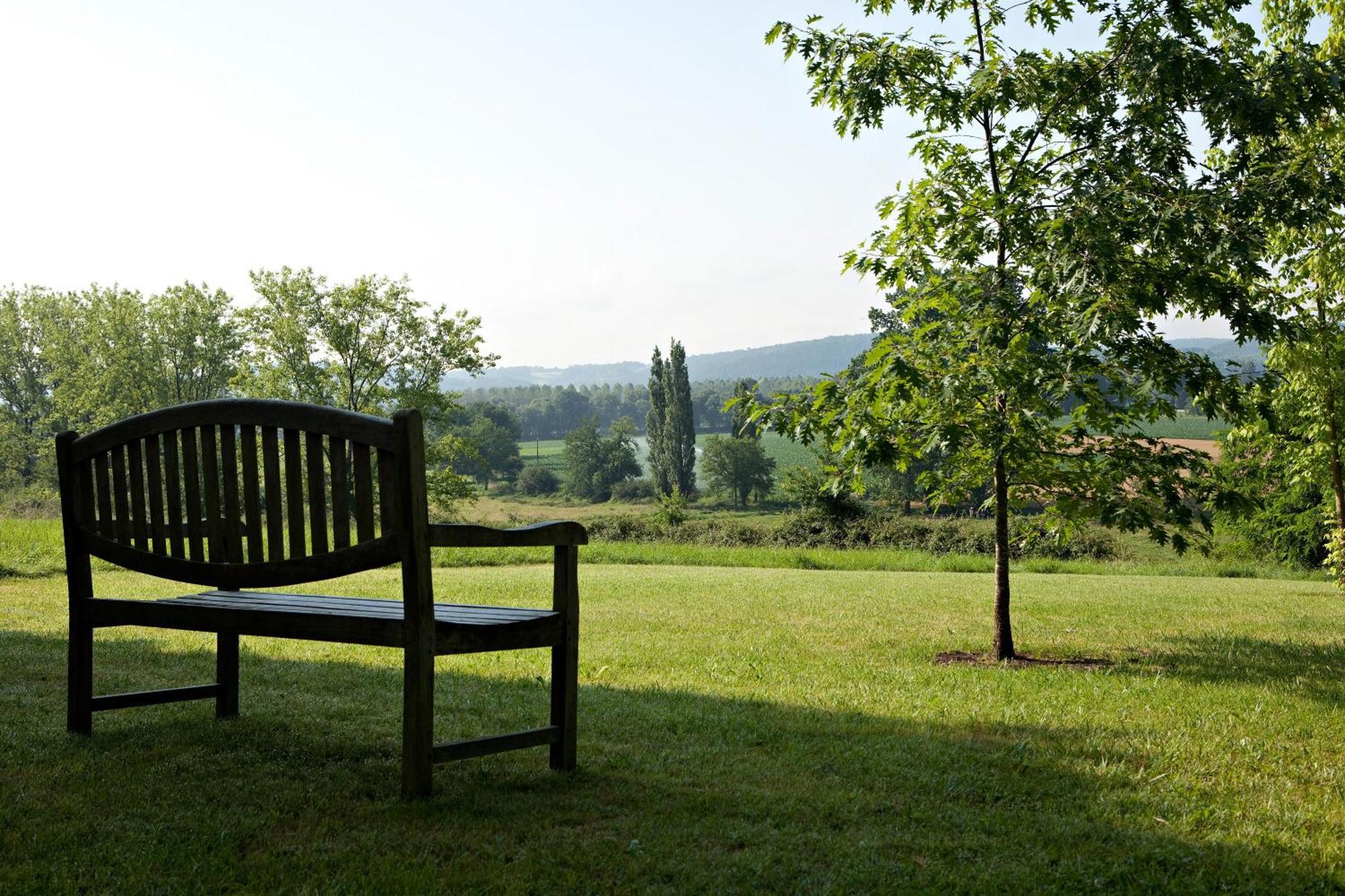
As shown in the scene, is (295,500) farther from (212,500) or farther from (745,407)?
(745,407)

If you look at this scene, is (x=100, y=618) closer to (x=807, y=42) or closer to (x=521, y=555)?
(x=807, y=42)

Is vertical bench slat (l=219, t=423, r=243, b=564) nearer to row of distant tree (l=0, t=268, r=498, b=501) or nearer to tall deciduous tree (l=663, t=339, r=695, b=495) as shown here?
row of distant tree (l=0, t=268, r=498, b=501)

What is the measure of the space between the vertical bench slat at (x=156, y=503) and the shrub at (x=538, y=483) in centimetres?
10991

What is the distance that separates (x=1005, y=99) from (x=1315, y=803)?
5.85 meters

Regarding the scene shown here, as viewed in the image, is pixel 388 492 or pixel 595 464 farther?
pixel 595 464

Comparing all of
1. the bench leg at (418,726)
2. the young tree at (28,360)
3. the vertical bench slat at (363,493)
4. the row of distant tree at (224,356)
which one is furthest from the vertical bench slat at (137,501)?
the young tree at (28,360)

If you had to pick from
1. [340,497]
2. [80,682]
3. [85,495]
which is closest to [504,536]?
[340,497]

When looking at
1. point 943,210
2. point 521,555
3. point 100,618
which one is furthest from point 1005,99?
point 521,555

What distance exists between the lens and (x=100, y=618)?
16.0ft

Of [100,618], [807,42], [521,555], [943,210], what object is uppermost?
[807,42]

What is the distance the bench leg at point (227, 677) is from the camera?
17.5ft

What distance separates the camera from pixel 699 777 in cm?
448

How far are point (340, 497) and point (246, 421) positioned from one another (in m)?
0.58

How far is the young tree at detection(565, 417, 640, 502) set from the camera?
112 meters
